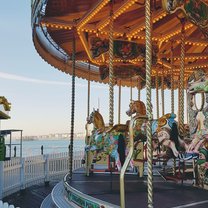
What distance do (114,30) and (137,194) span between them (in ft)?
14.7

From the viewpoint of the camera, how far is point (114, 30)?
848cm

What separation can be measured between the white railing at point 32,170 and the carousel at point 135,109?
1.92 m

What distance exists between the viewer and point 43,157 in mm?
10859

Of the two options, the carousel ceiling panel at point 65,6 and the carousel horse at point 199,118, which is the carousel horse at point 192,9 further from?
the carousel ceiling panel at point 65,6

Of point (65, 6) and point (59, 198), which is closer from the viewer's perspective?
point (59, 198)

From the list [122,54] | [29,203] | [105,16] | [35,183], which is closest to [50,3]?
[105,16]

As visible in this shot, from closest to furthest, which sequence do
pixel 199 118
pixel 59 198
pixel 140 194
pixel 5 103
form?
pixel 199 118
pixel 140 194
pixel 59 198
pixel 5 103

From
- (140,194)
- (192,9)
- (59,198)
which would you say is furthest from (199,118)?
(59,198)

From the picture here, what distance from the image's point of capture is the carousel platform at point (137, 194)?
4.96m

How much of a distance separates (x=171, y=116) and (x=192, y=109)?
1.48 feet

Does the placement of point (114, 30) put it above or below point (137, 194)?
above

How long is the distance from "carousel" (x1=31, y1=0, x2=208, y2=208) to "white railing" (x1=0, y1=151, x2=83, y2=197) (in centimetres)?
192

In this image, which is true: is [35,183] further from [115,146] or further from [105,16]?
[105,16]

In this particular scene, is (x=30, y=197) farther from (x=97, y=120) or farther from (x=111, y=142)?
(x=111, y=142)
